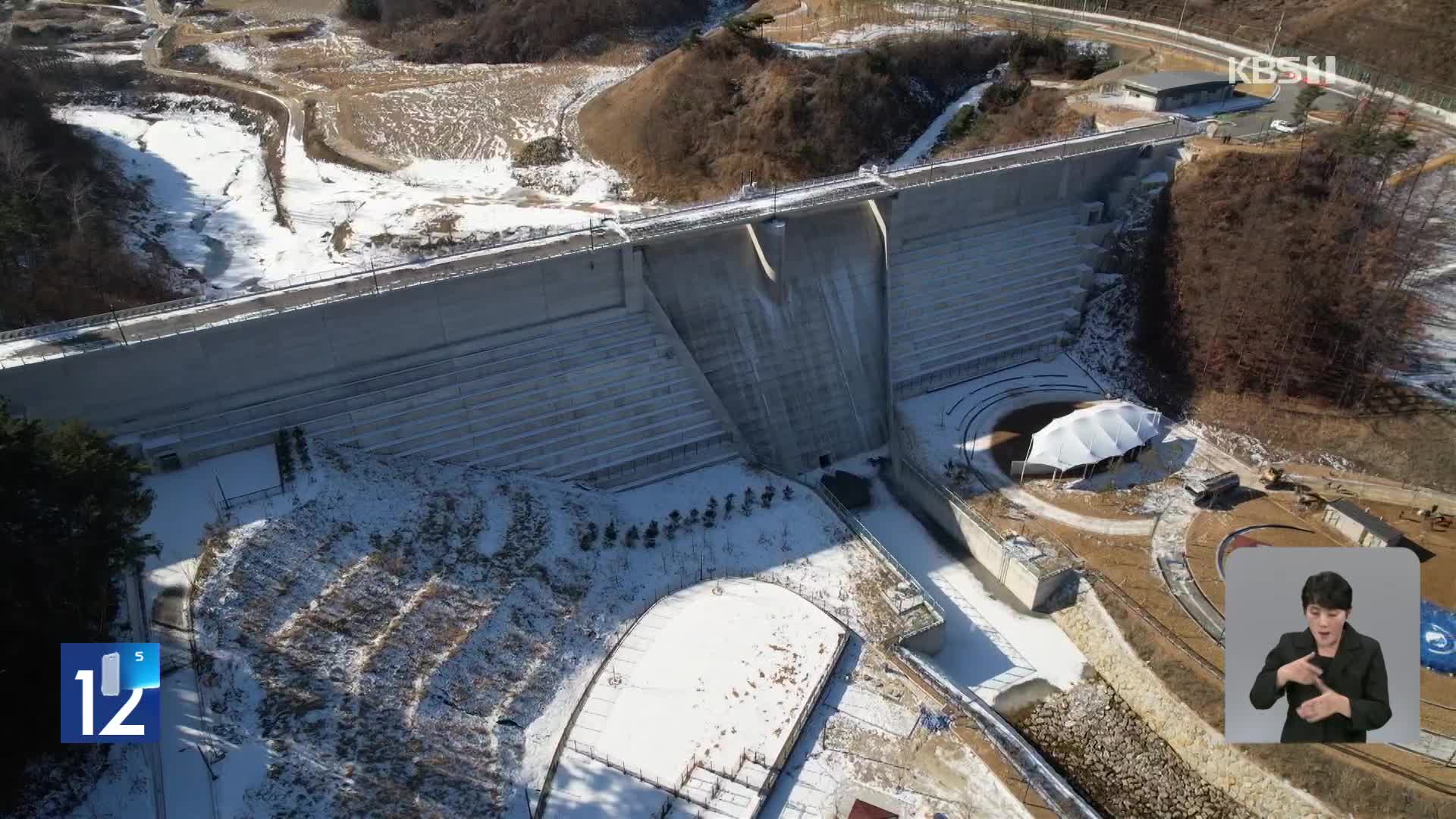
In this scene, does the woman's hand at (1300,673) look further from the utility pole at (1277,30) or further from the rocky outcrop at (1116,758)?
the utility pole at (1277,30)

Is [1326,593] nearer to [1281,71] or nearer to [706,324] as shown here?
[706,324]

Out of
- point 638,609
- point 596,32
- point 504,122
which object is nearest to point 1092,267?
point 638,609

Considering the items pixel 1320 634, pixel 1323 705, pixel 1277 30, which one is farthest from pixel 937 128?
pixel 1323 705

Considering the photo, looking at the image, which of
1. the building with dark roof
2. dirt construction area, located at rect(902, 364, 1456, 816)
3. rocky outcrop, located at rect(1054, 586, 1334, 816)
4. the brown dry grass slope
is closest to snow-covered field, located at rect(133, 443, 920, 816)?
rocky outcrop, located at rect(1054, 586, 1334, 816)

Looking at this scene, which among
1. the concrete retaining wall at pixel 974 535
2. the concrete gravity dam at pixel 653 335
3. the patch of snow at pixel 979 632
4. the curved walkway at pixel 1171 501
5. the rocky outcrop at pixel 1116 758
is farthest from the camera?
the concrete retaining wall at pixel 974 535

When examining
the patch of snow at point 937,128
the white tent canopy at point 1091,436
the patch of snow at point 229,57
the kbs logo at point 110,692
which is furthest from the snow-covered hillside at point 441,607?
the patch of snow at point 229,57
